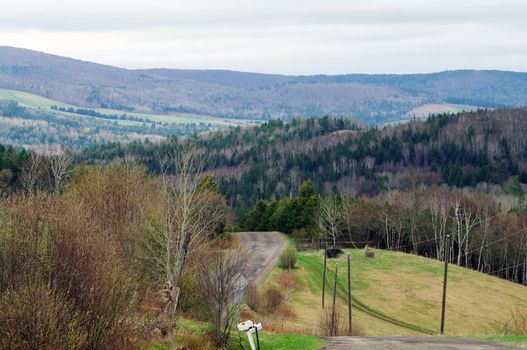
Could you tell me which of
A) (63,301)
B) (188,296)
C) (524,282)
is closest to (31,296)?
(63,301)

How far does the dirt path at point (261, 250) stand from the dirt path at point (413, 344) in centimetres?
3085

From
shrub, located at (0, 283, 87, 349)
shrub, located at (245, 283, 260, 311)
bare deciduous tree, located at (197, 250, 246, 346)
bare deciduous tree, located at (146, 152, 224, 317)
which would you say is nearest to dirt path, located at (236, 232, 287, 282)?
shrub, located at (245, 283, 260, 311)

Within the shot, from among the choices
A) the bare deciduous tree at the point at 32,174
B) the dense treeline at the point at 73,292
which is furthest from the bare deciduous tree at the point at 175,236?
the bare deciduous tree at the point at 32,174

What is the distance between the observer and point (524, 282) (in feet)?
333

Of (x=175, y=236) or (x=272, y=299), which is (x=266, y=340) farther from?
(x=272, y=299)

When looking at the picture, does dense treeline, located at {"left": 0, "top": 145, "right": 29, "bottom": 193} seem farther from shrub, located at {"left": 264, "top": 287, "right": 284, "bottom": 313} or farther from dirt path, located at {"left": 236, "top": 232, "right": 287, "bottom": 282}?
shrub, located at {"left": 264, "top": 287, "right": 284, "bottom": 313}

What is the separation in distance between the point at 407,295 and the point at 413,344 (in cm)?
4358

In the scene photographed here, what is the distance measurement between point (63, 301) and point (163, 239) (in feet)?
60.6

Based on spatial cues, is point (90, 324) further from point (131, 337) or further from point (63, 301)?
point (131, 337)

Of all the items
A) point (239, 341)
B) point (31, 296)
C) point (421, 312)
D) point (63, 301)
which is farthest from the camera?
point (421, 312)

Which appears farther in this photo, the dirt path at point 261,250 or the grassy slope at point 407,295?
the dirt path at point 261,250

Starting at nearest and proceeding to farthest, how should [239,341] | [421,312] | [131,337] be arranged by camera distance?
[131,337]
[239,341]
[421,312]

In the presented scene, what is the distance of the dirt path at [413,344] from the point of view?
95.7 ft

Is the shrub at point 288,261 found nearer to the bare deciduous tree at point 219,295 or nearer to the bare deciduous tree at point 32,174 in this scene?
the bare deciduous tree at point 32,174
